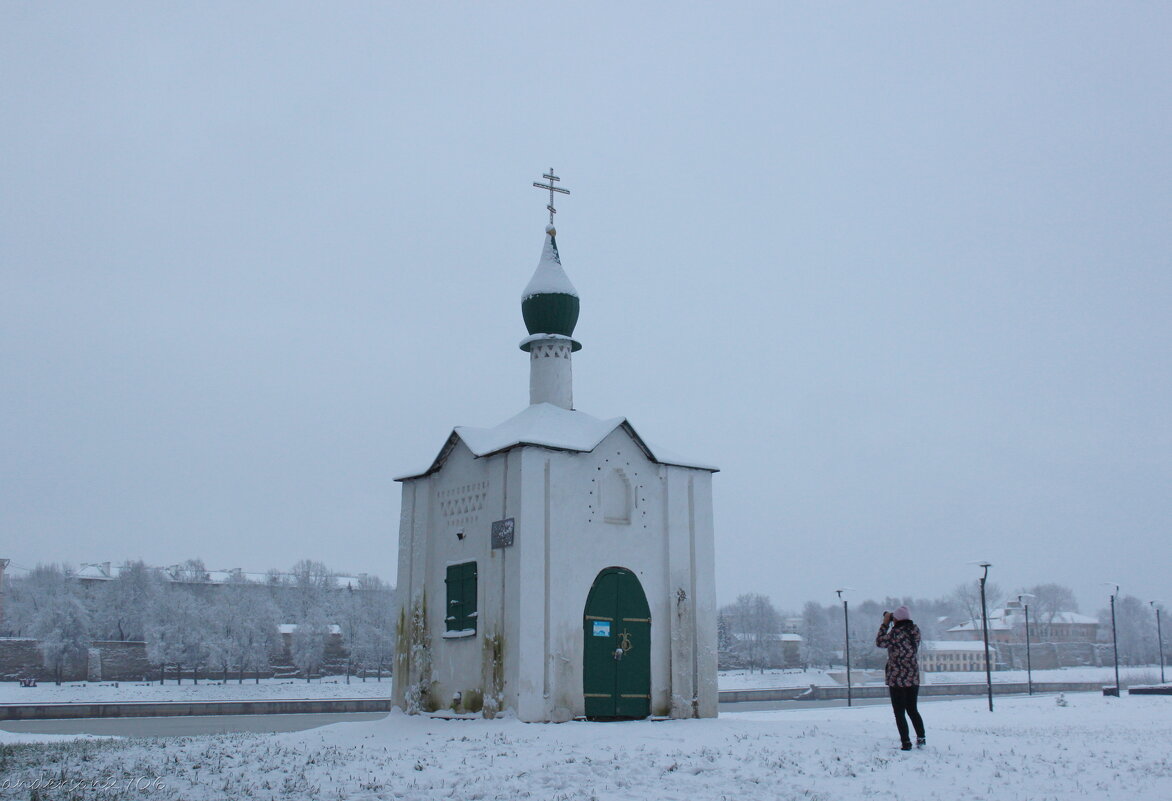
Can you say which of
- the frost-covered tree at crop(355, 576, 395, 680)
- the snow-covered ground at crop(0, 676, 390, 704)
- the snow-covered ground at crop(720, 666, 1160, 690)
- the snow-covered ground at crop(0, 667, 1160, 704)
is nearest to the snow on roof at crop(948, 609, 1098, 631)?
the snow-covered ground at crop(720, 666, 1160, 690)

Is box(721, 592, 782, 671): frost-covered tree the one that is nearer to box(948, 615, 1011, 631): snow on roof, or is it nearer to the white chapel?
box(948, 615, 1011, 631): snow on roof

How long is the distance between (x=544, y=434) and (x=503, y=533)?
1940 millimetres

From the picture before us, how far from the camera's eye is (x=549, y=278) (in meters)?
20.2

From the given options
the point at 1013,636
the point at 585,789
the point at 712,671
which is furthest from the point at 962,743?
→ the point at 1013,636

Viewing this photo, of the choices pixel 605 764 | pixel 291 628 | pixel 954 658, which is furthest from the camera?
pixel 954 658

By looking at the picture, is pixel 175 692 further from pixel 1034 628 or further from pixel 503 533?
pixel 1034 628

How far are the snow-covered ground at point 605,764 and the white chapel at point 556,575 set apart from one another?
101 cm

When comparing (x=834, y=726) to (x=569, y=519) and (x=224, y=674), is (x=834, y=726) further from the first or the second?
(x=224, y=674)

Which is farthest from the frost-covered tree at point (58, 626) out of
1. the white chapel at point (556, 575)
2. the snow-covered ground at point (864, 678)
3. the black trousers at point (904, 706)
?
the black trousers at point (904, 706)

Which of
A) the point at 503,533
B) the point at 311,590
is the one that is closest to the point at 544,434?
the point at 503,533

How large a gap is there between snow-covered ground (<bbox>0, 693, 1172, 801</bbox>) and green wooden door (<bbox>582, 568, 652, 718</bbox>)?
0.79 m

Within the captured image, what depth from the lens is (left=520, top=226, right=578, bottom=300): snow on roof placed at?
65.6ft

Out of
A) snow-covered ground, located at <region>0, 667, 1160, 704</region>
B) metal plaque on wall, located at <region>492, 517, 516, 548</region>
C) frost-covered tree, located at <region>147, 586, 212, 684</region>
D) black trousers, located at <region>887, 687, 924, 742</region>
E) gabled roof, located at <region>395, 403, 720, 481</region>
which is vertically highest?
gabled roof, located at <region>395, 403, 720, 481</region>

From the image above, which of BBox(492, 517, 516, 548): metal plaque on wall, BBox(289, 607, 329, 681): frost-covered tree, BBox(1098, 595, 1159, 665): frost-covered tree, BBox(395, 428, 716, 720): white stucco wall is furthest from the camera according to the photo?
BBox(1098, 595, 1159, 665): frost-covered tree
